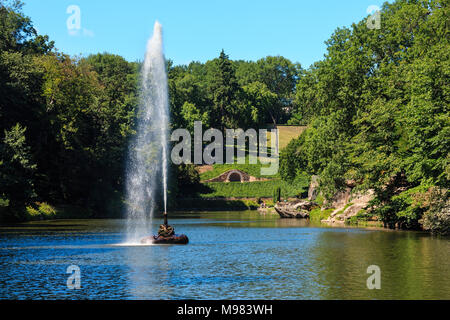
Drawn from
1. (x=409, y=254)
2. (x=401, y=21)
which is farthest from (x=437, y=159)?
(x=401, y=21)

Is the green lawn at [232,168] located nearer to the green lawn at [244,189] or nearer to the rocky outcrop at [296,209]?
the green lawn at [244,189]

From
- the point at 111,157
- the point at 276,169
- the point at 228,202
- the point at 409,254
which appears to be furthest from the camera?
the point at 276,169

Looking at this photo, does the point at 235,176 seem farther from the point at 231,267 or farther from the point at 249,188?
the point at 231,267

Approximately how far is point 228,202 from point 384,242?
78661 millimetres

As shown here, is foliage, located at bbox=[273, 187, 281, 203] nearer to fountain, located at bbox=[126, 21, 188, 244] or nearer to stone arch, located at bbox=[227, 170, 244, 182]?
stone arch, located at bbox=[227, 170, 244, 182]

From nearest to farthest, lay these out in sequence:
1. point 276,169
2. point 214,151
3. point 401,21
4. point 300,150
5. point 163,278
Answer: point 163,278
point 401,21
point 300,150
point 276,169
point 214,151

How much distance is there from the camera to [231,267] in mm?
26703

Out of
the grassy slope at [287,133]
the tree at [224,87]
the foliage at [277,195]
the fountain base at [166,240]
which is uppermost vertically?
the tree at [224,87]

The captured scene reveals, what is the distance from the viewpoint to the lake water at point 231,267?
20250mm

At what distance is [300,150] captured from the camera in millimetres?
93125

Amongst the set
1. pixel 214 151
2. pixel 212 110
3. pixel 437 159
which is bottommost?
pixel 437 159

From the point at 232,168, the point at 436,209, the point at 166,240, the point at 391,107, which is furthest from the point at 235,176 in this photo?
the point at 166,240

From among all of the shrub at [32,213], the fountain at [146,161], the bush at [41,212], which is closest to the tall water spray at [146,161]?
the fountain at [146,161]

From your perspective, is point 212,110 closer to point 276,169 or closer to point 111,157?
point 276,169
